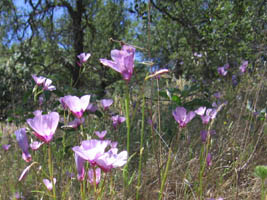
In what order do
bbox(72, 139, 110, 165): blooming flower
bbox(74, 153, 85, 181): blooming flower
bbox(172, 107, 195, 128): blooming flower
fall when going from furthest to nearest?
1. bbox(172, 107, 195, 128): blooming flower
2. bbox(74, 153, 85, 181): blooming flower
3. bbox(72, 139, 110, 165): blooming flower

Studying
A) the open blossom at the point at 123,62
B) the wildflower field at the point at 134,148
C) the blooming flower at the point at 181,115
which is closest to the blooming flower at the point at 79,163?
the wildflower field at the point at 134,148

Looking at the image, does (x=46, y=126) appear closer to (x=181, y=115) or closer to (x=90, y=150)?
(x=90, y=150)

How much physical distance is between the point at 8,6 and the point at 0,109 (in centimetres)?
337

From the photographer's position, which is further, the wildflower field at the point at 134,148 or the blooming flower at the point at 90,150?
the wildflower field at the point at 134,148

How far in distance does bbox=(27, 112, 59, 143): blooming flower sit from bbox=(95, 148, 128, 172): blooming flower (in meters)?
0.15

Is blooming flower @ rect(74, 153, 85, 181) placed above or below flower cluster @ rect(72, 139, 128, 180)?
below

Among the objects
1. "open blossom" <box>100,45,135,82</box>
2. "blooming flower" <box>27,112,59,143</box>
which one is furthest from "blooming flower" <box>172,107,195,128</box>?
"blooming flower" <box>27,112,59,143</box>

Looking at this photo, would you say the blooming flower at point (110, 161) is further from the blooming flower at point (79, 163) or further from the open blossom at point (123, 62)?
the open blossom at point (123, 62)

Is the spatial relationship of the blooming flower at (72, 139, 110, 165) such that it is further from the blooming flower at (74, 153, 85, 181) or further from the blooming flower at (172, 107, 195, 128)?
the blooming flower at (172, 107, 195, 128)

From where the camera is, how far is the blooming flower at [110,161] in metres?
0.61

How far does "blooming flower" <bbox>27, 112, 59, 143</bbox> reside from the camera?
0.68 metres

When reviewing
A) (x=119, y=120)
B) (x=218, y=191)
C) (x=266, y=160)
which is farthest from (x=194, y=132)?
(x=218, y=191)

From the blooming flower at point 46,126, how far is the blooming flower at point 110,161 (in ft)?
0.49

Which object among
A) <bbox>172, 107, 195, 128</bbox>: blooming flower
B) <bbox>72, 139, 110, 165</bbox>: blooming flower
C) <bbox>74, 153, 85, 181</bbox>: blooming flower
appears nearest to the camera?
<bbox>72, 139, 110, 165</bbox>: blooming flower
